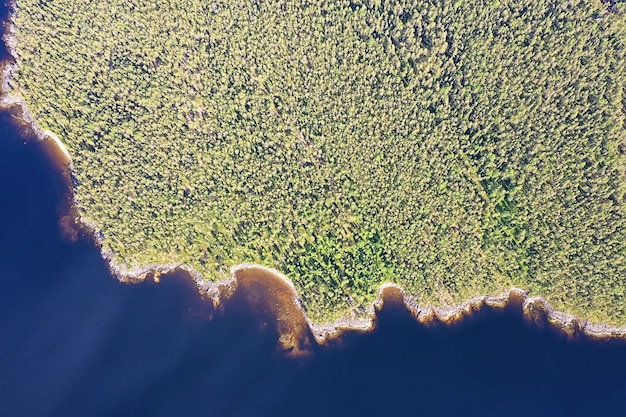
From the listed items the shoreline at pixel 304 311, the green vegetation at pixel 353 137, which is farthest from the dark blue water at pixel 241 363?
the green vegetation at pixel 353 137

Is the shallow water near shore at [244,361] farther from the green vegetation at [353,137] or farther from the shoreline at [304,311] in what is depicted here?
the green vegetation at [353,137]

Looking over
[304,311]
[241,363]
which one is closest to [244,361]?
[241,363]

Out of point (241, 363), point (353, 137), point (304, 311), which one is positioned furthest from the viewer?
point (353, 137)

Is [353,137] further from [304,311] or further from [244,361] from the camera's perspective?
[244,361]

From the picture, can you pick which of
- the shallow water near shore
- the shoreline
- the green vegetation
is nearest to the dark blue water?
the shallow water near shore

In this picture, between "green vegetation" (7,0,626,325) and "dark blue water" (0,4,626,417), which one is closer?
"dark blue water" (0,4,626,417)

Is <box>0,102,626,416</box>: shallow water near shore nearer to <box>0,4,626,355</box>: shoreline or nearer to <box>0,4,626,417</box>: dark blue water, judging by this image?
<box>0,4,626,417</box>: dark blue water

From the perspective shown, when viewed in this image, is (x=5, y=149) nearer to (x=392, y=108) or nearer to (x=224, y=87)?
(x=224, y=87)

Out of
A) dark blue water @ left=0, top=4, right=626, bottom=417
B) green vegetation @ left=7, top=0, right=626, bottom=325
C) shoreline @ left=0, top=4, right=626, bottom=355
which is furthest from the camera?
green vegetation @ left=7, top=0, right=626, bottom=325
